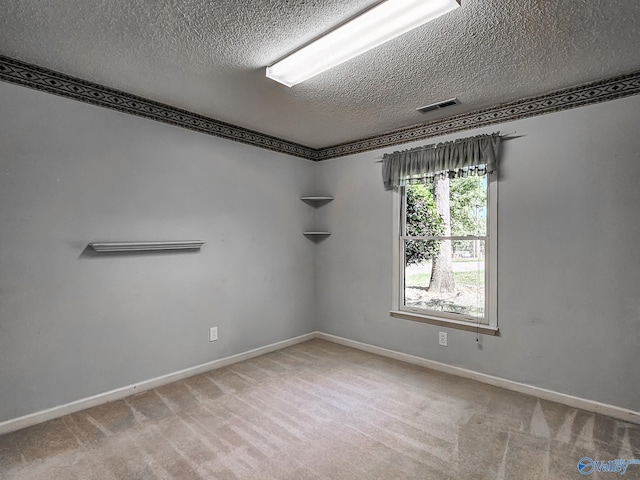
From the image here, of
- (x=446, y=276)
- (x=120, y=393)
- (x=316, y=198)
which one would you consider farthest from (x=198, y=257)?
(x=446, y=276)

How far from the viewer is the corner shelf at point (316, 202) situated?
414cm

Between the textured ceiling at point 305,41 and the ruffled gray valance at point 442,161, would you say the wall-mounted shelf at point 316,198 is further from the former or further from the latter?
the textured ceiling at point 305,41

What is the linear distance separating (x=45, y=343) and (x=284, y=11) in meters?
2.68

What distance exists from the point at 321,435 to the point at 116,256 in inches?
81.7

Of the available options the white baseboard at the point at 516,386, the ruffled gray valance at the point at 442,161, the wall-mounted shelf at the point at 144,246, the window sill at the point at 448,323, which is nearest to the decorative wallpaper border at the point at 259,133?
the ruffled gray valance at the point at 442,161

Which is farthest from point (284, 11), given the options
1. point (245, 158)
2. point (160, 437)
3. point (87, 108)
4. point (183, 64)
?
point (160, 437)

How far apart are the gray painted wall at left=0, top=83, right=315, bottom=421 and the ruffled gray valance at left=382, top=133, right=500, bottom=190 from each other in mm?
1386

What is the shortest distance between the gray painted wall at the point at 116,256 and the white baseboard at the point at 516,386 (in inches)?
51.4

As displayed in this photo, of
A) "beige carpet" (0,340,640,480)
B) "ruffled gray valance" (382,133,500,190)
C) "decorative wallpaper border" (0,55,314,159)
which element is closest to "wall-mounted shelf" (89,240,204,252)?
"decorative wallpaper border" (0,55,314,159)

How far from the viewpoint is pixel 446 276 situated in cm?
336

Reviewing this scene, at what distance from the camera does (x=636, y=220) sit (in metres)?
2.35

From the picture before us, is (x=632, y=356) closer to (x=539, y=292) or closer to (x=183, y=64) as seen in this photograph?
Result: (x=539, y=292)

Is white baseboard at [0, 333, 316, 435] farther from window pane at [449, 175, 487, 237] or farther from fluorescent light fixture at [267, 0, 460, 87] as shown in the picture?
fluorescent light fixture at [267, 0, 460, 87]

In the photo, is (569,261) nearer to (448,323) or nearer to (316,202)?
(448,323)
